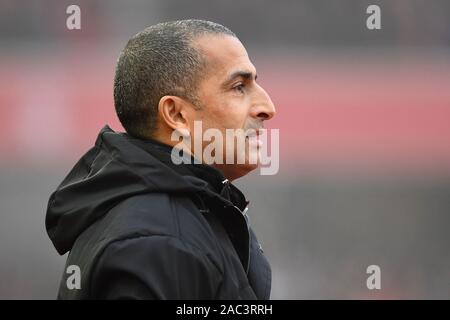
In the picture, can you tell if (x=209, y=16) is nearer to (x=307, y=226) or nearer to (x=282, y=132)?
(x=282, y=132)

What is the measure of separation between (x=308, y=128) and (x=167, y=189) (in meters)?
4.24

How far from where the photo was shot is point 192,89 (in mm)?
1523

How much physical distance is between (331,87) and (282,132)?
61 centimetres

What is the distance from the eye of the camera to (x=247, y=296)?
1331 millimetres

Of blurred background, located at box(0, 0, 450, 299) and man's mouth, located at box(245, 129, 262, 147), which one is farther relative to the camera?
blurred background, located at box(0, 0, 450, 299)

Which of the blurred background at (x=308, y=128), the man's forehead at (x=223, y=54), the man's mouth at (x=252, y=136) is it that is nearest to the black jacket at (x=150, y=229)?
the man's mouth at (x=252, y=136)

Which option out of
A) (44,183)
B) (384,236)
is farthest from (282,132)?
(44,183)

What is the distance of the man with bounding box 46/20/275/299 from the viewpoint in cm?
124

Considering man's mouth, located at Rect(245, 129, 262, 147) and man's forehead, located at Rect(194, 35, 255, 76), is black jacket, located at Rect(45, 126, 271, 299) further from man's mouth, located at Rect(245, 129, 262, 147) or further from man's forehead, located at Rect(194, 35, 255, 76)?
man's forehead, located at Rect(194, 35, 255, 76)

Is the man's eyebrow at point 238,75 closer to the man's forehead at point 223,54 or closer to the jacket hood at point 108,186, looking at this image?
the man's forehead at point 223,54

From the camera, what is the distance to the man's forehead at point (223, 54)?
5.01 ft

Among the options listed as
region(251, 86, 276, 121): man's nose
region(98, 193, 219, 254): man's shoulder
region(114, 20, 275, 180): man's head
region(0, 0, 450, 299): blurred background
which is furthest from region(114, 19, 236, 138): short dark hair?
region(0, 0, 450, 299): blurred background

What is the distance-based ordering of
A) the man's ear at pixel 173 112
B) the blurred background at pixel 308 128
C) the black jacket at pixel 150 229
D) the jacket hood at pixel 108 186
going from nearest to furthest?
the black jacket at pixel 150 229, the jacket hood at pixel 108 186, the man's ear at pixel 173 112, the blurred background at pixel 308 128

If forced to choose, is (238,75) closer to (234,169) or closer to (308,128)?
(234,169)
